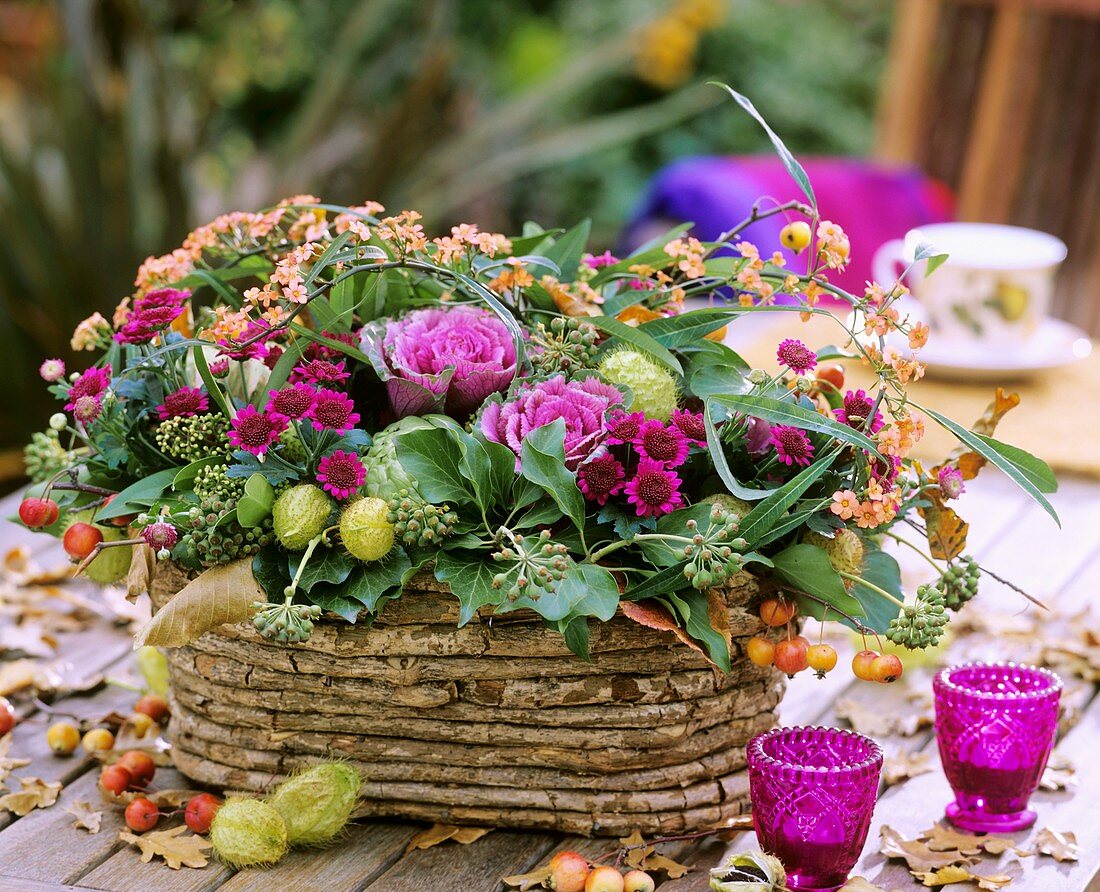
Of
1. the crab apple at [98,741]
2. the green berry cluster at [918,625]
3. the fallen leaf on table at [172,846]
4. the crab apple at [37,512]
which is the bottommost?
the crab apple at [98,741]

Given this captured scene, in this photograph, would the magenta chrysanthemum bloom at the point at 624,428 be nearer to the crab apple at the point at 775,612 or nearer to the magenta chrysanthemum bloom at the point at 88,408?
the crab apple at the point at 775,612

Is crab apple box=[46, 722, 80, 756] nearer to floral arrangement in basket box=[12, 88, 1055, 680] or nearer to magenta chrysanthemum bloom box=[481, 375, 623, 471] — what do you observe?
floral arrangement in basket box=[12, 88, 1055, 680]

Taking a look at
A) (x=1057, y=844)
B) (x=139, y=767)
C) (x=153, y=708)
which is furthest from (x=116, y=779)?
(x=1057, y=844)

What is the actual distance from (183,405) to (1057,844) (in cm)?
69

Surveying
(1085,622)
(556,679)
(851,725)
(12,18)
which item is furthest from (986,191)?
(12,18)

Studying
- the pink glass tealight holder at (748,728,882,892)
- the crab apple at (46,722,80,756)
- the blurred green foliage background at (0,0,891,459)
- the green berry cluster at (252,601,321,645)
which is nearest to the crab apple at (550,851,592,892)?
the pink glass tealight holder at (748,728,882,892)

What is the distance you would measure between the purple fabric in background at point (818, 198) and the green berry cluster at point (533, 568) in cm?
193

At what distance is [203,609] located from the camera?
873 millimetres

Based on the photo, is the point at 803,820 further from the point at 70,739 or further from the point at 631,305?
the point at 70,739

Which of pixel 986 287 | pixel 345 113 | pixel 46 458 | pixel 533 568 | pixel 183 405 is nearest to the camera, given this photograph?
pixel 533 568

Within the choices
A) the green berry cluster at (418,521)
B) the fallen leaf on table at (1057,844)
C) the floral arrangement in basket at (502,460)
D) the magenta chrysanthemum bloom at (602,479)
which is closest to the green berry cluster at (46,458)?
the floral arrangement in basket at (502,460)

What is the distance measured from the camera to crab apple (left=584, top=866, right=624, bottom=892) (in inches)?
33.6

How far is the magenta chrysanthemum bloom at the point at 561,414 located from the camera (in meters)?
0.88

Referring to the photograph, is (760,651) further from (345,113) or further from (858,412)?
(345,113)
